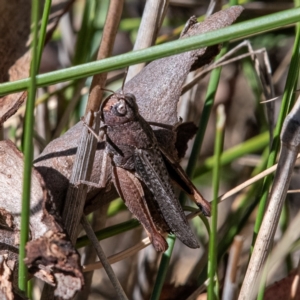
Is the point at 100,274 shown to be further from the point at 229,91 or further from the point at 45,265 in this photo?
the point at 45,265

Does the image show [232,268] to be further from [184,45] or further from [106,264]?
[184,45]

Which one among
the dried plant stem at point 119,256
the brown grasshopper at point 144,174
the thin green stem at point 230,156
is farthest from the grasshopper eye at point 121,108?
the thin green stem at point 230,156

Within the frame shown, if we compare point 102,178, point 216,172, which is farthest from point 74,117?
point 216,172

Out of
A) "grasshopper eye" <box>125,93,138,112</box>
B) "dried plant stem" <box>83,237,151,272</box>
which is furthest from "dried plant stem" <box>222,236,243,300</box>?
"grasshopper eye" <box>125,93,138,112</box>

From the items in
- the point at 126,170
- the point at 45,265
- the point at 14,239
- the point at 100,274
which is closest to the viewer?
the point at 45,265

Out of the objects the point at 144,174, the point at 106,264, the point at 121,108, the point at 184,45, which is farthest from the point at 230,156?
the point at 184,45

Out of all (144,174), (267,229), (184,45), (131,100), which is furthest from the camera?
(144,174)
